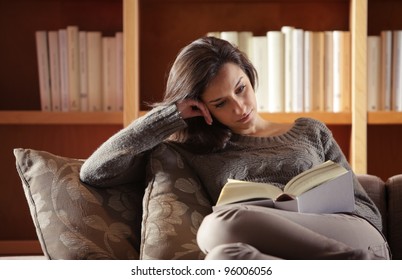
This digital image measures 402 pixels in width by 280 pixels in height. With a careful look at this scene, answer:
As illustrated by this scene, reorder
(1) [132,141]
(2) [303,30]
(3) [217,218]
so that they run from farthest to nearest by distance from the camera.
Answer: (2) [303,30] → (1) [132,141] → (3) [217,218]

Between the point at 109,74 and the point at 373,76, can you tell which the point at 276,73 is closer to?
the point at 373,76

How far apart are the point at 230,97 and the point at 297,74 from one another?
852 millimetres

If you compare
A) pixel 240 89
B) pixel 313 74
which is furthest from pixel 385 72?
pixel 240 89

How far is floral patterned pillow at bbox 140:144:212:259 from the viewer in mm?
1945

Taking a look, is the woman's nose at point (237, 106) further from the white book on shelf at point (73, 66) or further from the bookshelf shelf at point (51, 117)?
the white book on shelf at point (73, 66)

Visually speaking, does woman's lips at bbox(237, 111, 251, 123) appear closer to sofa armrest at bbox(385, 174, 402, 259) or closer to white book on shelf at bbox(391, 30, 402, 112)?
sofa armrest at bbox(385, 174, 402, 259)

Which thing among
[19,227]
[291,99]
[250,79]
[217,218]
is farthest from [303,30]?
[217,218]

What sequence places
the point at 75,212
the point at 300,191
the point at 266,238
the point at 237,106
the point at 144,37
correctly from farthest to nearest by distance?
1. the point at 144,37
2. the point at 237,106
3. the point at 75,212
4. the point at 300,191
5. the point at 266,238

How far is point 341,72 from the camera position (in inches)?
117

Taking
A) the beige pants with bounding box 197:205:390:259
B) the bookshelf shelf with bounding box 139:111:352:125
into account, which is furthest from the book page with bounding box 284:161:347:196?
the bookshelf shelf with bounding box 139:111:352:125

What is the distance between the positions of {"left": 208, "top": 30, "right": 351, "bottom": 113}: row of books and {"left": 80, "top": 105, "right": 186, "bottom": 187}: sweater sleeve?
91 centimetres

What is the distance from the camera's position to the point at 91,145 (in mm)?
3260

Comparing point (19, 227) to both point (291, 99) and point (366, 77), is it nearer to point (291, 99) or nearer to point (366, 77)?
point (291, 99)

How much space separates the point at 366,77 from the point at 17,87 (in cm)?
137
